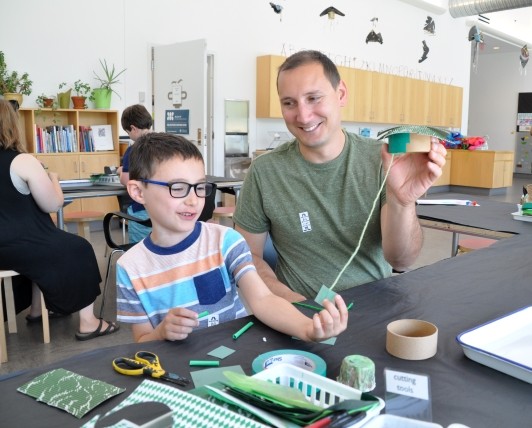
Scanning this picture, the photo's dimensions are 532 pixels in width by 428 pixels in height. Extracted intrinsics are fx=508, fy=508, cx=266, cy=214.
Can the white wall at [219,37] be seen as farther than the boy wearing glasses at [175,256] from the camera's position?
Yes

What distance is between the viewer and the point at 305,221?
1665 mm

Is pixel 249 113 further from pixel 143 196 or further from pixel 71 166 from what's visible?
pixel 143 196

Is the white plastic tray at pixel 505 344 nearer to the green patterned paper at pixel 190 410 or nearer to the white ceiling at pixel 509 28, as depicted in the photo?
the green patterned paper at pixel 190 410

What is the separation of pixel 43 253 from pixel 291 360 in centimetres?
220

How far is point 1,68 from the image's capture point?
5.00 meters

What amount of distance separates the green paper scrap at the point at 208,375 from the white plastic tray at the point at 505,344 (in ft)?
1.38

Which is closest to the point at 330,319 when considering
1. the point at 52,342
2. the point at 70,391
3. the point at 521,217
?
the point at 70,391

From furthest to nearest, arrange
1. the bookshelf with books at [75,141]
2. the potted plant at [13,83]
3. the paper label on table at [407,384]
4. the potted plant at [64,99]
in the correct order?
the potted plant at [64,99], the bookshelf with books at [75,141], the potted plant at [13,83], the paper label on table at [407,384]

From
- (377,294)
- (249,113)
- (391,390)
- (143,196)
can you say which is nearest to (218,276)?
(143,196)

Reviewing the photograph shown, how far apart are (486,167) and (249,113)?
4.62 meters

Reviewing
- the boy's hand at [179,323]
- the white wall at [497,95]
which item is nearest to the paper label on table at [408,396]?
the boy's hand at [179,323]

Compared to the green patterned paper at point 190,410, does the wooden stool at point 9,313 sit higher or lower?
lower

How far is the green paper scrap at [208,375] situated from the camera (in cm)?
80

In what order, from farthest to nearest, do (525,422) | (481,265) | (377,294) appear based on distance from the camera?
(481,265) → (377,294) → (525,422)
